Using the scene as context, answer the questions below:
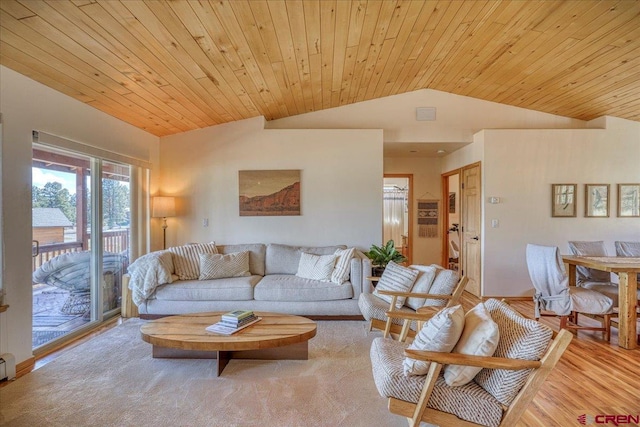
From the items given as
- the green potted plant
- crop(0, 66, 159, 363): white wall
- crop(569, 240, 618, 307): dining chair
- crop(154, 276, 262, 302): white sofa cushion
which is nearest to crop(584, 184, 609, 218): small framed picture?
crop(569, 240, 618, 307): dining chair

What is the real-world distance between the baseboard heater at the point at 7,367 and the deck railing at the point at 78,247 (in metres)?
0.71

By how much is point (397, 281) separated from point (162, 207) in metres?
3.36

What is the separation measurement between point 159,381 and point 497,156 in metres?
4.98

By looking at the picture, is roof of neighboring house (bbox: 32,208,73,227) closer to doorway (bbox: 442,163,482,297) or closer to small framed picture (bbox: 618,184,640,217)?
doorway (bbox: 442,163,482,297)

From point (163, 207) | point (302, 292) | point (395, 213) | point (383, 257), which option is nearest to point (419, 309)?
point (302, 292)

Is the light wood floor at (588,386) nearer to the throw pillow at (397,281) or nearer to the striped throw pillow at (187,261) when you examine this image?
the throw pillow at (397,281)

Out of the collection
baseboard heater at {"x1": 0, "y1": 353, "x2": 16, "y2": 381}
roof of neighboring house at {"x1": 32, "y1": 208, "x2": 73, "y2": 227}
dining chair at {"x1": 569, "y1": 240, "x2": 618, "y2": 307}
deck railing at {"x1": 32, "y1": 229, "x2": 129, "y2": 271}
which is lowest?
baseboard heater at {"x1": 0, "y1": 353, "x2": 16, "y2": 381}

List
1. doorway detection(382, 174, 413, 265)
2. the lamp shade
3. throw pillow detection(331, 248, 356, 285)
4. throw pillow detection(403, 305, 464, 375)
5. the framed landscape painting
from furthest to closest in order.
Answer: doorway detection(382, 174, 413, 265), the framed landscape painting, the lamp shade, throw pillow detection(331, 248, 356, 285), throw pillow detection(403, 305, 464, 375)

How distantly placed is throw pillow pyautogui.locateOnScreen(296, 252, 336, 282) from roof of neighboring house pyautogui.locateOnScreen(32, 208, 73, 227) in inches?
100.0

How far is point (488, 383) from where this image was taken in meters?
1.56

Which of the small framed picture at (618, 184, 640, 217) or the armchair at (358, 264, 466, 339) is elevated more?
the small framed picture at (618, 184, 640, 217)

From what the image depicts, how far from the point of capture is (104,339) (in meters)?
3.16

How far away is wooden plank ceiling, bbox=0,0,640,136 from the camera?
2.25 m

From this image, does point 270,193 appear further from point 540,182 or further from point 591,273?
point 591,273
